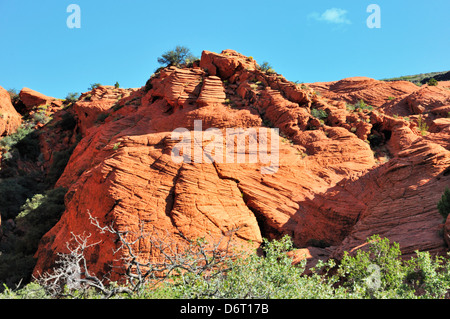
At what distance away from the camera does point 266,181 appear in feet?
60.3

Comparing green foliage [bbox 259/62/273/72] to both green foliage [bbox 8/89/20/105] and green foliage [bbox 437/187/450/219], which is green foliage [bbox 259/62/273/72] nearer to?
green foliage [bbox 437/187/450/219]

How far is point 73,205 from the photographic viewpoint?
61.6 feet

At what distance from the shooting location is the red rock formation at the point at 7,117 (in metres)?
37.8

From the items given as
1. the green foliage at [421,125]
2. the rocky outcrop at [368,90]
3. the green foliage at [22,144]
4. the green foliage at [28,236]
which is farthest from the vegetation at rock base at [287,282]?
the green foliage at [22,144]

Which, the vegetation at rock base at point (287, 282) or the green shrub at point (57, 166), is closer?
the vegetation at rock base at point (287, 282)

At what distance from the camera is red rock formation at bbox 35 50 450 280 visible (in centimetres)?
1452

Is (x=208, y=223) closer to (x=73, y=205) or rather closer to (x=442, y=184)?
(x=73, y=205)

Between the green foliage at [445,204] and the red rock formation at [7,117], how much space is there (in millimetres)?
39619

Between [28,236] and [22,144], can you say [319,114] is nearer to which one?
[28,236]

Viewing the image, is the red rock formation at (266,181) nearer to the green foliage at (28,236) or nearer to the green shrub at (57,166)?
the green foliage at (28,236)

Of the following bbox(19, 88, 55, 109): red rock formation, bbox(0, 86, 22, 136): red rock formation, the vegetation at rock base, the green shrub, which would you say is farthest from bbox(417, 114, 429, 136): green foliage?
bbox(19, 88, 55, 109): red rock formation

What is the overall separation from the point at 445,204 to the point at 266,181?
822 cm

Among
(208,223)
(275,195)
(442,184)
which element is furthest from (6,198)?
(442,184)

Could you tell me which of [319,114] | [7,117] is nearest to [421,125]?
[319,114]
